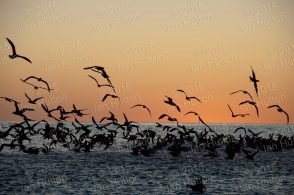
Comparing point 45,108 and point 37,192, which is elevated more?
point 45,108

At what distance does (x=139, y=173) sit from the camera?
3550cm

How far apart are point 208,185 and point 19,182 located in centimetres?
1241

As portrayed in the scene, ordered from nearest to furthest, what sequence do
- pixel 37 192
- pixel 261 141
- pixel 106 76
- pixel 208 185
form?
pixel 106 76 → pixel 37 192 → pixel 208 185 → pixel 261 141

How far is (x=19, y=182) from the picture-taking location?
30469 millimetres

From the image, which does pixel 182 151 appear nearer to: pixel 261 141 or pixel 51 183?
pixel 261 141

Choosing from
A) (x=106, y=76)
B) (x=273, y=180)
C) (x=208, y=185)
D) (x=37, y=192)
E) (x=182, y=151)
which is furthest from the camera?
(x=182, y=151)

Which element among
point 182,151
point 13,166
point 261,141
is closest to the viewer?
point 13,166

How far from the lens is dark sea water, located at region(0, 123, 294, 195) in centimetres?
2831

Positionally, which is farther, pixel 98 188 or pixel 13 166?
pixel 13 166

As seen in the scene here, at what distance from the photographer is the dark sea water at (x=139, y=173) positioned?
28314 mm

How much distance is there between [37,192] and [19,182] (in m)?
4.16

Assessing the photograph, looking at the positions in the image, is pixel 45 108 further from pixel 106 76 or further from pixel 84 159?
pixel 84 159

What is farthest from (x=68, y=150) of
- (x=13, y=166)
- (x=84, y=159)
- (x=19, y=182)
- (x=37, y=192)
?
(x=37, y=192)

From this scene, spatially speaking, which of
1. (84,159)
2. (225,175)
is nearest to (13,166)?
(84,159)
